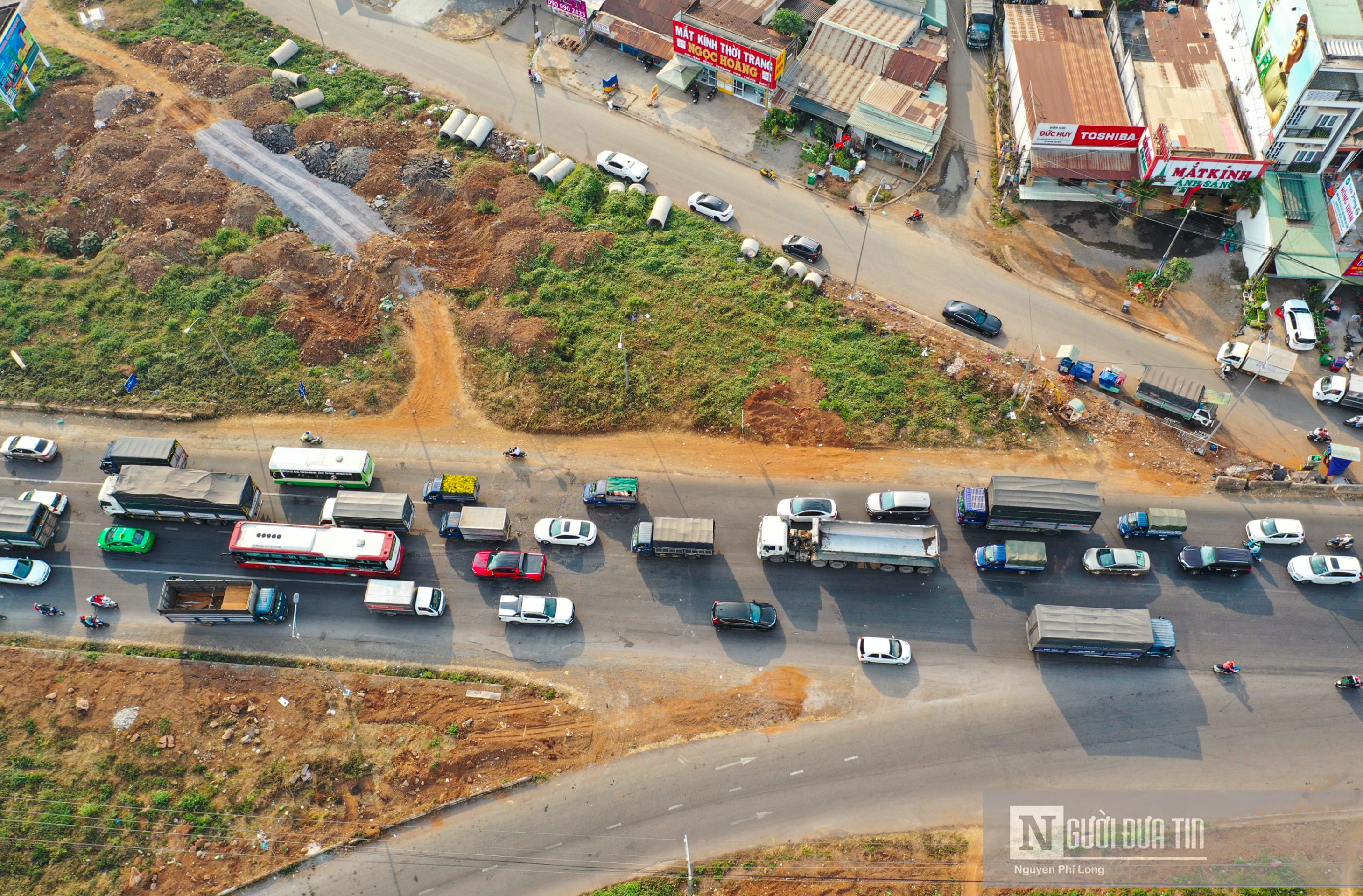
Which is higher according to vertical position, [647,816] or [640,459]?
[640,459]

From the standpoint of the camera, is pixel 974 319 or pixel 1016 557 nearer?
pixel 1016 557

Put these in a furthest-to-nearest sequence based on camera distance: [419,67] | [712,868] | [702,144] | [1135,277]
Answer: [419,67], [702,144], [1135,277], [712,868]

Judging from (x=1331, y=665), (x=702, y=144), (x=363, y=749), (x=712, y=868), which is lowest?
(x=363, y=749)

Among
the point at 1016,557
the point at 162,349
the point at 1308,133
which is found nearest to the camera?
the point at 1016,557

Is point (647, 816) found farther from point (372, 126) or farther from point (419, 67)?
point (419, 67)

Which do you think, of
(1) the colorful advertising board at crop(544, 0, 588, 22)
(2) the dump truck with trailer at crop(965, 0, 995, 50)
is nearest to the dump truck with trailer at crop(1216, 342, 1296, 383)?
(2) the dump truck with trailer at crop(965, 0, 995, 50)

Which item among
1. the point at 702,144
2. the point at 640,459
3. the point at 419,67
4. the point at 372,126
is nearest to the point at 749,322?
the point at 640,459

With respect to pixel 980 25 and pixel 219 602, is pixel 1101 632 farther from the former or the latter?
pixel 980 25

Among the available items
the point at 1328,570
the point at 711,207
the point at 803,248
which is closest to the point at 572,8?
the point at 711,207
